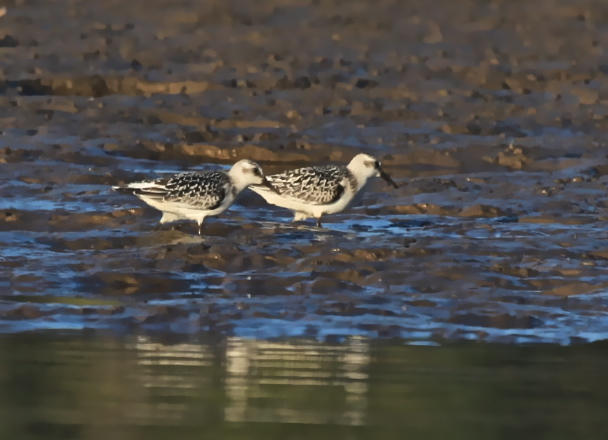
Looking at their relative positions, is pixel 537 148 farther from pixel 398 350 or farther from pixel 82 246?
pixel 398 350

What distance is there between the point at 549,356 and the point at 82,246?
214 inches

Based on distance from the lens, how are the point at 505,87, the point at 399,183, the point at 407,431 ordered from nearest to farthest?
the point at 407,431, the point at 399,183, the point at 505,87

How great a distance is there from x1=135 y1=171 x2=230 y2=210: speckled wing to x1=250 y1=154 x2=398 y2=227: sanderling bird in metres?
0.85

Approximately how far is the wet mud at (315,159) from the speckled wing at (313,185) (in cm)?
36

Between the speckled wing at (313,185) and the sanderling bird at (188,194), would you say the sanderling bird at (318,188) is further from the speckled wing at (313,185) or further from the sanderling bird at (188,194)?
the sanderling bird at (188,194)

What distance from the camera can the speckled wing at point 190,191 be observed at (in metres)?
15.0

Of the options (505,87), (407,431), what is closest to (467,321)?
(407,431)

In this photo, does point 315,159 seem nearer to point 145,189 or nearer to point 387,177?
point 387,177

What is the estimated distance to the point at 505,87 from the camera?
2294 cm

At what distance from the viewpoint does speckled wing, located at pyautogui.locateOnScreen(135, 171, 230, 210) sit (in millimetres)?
15031

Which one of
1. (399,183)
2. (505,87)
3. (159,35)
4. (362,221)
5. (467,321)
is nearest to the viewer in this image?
(467,321)

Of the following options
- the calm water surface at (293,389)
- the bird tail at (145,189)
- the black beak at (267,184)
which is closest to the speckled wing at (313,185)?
the black beak at (267,184)

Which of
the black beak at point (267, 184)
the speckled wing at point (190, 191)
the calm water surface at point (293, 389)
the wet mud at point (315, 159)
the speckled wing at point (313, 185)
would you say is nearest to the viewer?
the calm water surface at point (293, 389)

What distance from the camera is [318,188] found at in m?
15.9
